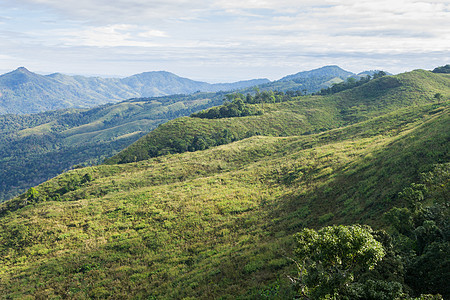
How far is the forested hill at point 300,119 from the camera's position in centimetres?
10344

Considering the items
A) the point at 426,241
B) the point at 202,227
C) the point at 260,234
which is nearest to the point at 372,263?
the point at 426,241

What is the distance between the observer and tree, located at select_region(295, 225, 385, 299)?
380 inches

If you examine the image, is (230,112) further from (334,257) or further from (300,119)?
(334,257)

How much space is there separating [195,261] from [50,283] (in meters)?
13.6

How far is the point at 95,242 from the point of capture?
96.8 ft

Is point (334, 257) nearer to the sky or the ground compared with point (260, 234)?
nearer to the sky

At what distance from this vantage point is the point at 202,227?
99.9ft

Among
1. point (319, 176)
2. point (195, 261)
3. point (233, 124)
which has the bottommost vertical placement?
point (195, 261)

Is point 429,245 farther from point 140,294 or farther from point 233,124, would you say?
point 233,124

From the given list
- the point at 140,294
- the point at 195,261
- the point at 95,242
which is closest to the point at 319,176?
the point at 195,261

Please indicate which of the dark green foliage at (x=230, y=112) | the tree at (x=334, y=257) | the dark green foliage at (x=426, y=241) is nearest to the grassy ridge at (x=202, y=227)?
the dark green foliage at (x=426, y=241)

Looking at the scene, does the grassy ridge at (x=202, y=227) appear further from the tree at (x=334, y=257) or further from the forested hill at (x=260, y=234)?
the tree at (x=334, y=257)

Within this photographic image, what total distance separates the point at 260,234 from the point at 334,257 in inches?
659

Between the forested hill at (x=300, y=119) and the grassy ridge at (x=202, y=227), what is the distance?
5552 cm
